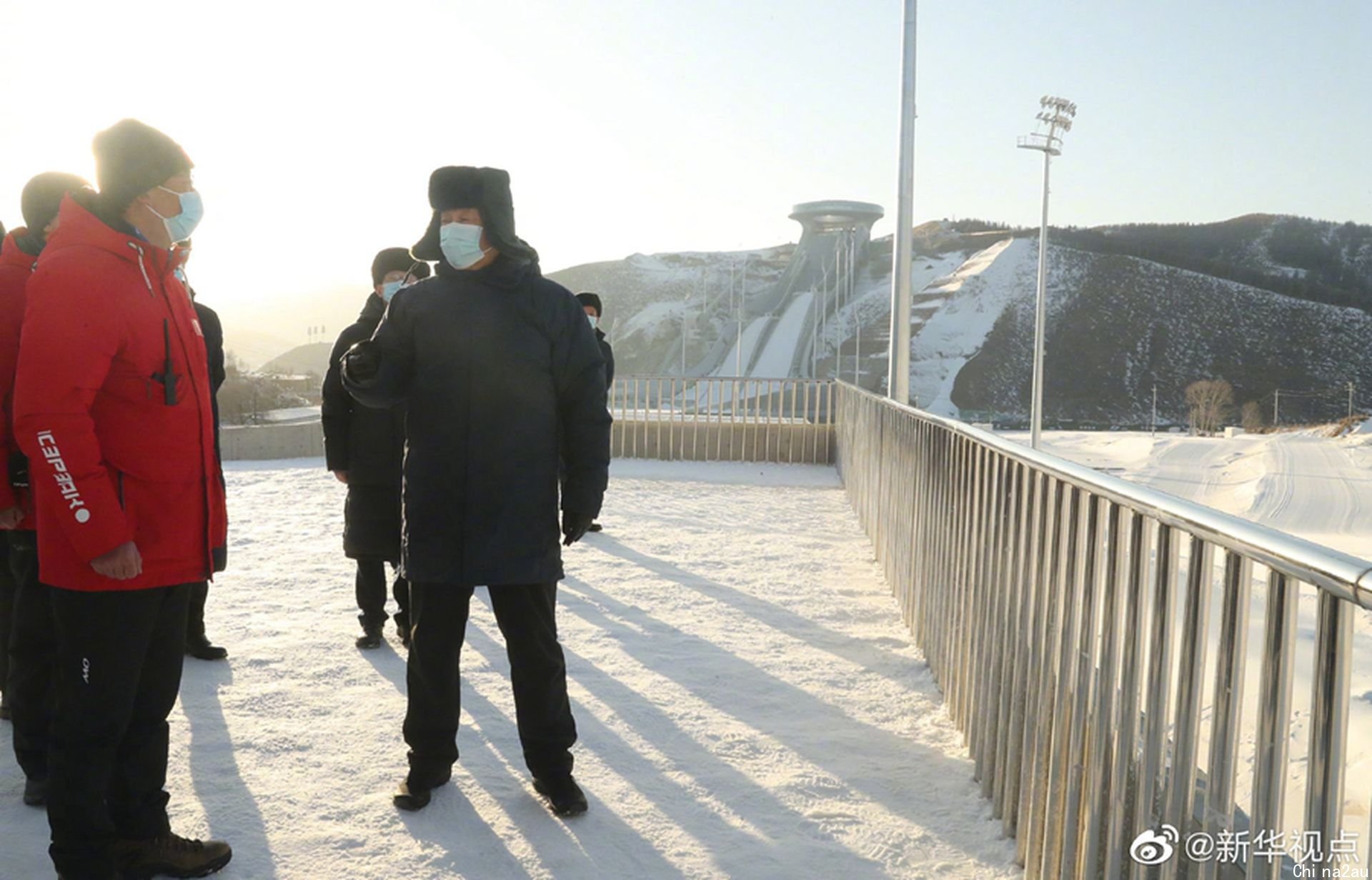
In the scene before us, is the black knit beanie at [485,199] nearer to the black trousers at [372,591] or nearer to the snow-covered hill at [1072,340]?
the black trousers at [372,591]

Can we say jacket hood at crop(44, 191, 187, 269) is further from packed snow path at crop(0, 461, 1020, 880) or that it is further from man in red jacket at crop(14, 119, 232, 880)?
packed snow path at crop(0, 461, 1020, 880)

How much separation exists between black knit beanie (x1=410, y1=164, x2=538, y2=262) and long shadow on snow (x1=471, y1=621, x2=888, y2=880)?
5.95 feet

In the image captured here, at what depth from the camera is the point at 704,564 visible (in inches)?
292

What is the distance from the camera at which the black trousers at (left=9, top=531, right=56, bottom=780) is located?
3.25 metres

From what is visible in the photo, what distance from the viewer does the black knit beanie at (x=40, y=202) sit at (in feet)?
10.9

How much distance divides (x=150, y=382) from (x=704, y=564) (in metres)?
5.12

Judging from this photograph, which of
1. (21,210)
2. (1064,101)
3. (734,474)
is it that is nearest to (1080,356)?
(1064,101)

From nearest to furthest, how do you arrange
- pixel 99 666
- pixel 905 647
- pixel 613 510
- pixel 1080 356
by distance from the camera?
pixel 99 666 → pixel 905 647 → pixel 613 510 → pixel 1080 356

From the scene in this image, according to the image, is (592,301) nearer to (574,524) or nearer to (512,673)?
(574,524)

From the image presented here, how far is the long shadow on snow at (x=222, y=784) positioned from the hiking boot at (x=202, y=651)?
22cm

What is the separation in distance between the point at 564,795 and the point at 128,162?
221 cm

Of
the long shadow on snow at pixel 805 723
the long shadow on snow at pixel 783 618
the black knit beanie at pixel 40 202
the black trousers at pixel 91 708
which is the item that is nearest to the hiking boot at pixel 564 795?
the long shadow on snow at pixel 805 723

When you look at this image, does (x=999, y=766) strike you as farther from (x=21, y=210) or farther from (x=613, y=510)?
(x=613, y=510)

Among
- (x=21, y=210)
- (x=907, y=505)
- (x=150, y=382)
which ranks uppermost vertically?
(x=21, y=210)
